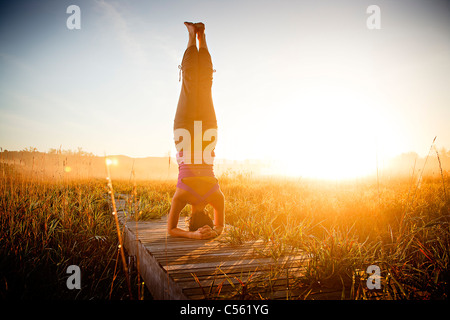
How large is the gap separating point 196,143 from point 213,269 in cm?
156

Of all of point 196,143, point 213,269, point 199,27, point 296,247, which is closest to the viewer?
point 213,269

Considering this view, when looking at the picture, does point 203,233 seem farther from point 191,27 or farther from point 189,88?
point 191,27

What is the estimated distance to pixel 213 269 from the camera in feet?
6.49

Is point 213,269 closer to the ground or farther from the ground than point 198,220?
closer to the ground

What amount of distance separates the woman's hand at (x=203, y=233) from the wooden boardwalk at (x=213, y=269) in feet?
0.19

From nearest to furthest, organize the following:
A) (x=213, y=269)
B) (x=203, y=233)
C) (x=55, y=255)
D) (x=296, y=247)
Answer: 1. (x=213, y=269)
2. (x=296, y=247)
3. (x=203, y=233)
4. (x=55, y=255)

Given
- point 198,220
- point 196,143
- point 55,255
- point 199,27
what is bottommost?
point 55,255

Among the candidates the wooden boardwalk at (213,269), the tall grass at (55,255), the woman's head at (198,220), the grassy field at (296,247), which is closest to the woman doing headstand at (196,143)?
the woman's head at (198,220)

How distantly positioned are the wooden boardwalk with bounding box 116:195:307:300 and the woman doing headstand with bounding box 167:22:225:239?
0.29m

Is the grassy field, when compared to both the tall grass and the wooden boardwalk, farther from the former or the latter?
the wooden boardwalk

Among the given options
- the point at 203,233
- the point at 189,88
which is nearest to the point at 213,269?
the point at 203,233

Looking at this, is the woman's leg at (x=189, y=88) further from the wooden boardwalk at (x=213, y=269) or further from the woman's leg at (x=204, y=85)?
the wooden boardwalk at (x=213, y=269)
